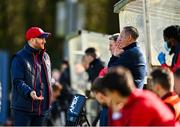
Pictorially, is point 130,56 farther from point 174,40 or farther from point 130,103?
point 130,103

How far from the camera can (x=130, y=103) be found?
6934 mm

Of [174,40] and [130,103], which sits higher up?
[174,40]

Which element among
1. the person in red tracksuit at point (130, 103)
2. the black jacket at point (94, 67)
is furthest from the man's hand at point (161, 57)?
the person in red tracksuit at point (130, 103)

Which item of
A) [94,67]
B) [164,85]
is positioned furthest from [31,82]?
[164,85]

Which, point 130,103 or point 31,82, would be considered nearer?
point 130,103

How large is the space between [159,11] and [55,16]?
77.1ft

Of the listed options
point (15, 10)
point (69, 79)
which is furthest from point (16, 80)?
point (15, 10)

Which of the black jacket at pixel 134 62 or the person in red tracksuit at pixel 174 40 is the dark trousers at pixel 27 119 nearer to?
the black jacket at pixel 134 62

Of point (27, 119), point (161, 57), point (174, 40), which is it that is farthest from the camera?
point (161, 57)

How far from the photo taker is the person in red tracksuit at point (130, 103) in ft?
22.5

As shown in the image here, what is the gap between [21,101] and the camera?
1070 centimetres

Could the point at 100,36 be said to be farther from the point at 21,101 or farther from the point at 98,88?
the point at 98,88

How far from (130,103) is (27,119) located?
390cm

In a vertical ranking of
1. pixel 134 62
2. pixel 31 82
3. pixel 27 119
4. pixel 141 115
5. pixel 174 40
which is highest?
pixel 174 40
